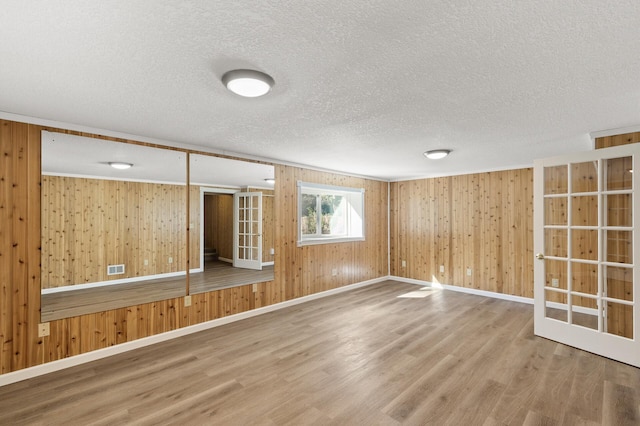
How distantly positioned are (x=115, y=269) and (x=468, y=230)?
5696 millimetres

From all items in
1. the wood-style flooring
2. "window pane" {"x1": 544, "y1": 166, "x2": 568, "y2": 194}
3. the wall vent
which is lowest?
the wood-style flooring

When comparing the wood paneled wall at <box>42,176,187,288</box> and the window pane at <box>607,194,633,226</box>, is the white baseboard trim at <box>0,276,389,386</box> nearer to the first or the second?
the wood paneled wall at <box>42,176,187,288</box>

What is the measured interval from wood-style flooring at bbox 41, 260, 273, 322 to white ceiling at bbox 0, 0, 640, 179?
1738 millimetres

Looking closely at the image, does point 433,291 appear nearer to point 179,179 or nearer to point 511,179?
point 511,179

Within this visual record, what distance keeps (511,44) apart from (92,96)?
2820mm

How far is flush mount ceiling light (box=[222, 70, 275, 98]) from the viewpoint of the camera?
1.83 m

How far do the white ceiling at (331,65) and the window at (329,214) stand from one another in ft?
7.22

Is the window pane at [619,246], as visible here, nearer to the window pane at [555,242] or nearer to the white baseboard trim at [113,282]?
the window pane at [555,242]

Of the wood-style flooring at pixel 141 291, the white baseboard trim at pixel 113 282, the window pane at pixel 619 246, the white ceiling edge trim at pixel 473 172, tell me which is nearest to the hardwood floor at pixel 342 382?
the wood-style flooring at pixel 141 291

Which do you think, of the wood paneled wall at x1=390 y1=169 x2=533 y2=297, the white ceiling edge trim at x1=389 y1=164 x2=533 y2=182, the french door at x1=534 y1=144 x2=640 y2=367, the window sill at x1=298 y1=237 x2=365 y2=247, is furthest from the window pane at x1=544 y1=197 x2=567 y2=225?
the window sill at x1=298 y1=237 x2=365 y2=247

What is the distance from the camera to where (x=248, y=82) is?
1.87 m

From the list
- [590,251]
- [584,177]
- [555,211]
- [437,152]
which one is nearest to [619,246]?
[590,251]

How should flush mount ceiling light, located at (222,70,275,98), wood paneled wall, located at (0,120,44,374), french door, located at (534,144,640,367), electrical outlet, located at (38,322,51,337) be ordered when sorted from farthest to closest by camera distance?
french door, located at (534,144,640,367)
electrical outlet, located at (38,322,51,337)
wood paneled wall, located at (0,120,44,374)
flush mount ceiling light, located at (222,70,275,98)

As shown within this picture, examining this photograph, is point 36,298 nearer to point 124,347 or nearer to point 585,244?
point 124,347
